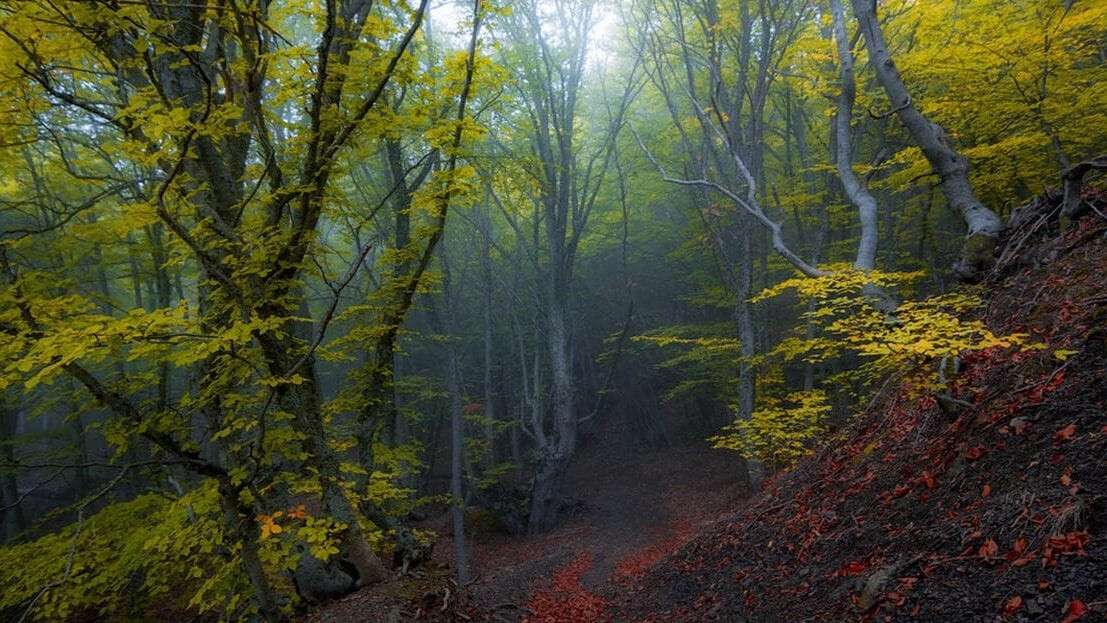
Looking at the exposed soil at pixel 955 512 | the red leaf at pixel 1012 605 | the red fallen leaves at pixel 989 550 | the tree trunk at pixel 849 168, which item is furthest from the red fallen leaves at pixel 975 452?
the tree trunk at pixel 849 168

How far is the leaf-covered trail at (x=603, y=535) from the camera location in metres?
8.34

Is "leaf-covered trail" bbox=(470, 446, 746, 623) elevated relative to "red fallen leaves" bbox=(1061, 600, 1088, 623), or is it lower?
lower

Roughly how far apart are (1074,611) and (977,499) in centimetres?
127

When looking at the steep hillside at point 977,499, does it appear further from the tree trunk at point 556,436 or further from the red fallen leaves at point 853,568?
the tree trunk at point 556,436

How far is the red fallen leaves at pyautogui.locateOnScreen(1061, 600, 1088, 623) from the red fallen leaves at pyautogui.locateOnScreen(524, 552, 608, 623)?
582 centimetres

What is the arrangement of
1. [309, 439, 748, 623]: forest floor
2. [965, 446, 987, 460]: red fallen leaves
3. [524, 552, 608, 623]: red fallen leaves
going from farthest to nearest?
[524, 552, 608, 623]: red fallen leaves → [309, 439, 748, 623]: forest floor → [965, 446, 987, 460]: red fallen leaves

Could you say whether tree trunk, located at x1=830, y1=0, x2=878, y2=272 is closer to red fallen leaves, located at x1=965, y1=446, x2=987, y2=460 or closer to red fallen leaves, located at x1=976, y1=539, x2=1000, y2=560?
red fallen leaves, located at x1=965, y1=446, x2=987, y2=460

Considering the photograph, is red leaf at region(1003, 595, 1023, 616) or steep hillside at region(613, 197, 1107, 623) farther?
steep hillside at region(613, 197, 1107, 623)

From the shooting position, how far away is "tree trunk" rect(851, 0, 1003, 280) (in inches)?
239

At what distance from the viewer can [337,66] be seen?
4305mm

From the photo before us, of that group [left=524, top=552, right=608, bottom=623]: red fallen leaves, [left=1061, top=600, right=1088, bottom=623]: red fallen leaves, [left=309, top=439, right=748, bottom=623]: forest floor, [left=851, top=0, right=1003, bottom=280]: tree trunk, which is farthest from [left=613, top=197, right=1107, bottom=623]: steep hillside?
[left=309, top=439, right=748, bottom=623]: forest floor

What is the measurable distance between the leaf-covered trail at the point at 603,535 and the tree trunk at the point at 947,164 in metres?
6.42

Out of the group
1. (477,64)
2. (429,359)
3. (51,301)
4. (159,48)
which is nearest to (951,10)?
(477,64)

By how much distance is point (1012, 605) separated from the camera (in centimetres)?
266
